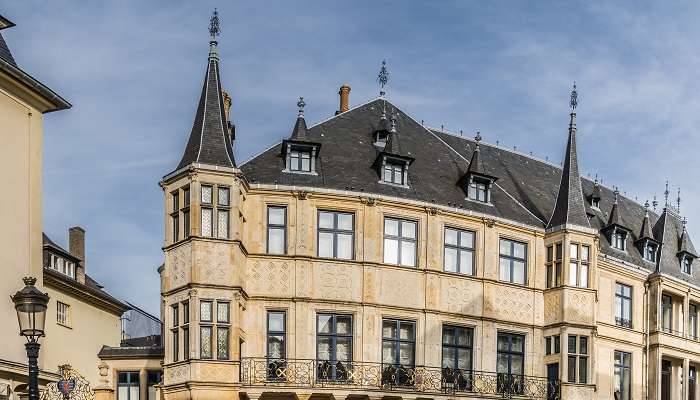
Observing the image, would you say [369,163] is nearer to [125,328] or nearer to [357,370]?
[357,370]

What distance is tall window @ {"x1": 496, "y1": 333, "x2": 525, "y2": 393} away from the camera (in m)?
35.8

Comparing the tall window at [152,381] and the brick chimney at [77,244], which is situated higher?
the brick chimney at [77,244]

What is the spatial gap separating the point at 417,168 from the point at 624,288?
32.3 feet

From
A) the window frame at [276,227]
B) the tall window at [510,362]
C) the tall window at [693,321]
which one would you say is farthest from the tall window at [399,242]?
the tall window at [693,321]

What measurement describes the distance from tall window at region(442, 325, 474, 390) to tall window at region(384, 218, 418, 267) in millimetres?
2568

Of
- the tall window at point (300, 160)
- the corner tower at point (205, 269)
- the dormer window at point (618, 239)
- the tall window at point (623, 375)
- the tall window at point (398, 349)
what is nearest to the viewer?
the corner tower at point (205, 269)

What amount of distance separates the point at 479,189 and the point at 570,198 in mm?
3273

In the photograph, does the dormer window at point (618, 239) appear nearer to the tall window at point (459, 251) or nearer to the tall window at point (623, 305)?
the tall window at point (623, 305)

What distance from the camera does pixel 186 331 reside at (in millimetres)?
31812

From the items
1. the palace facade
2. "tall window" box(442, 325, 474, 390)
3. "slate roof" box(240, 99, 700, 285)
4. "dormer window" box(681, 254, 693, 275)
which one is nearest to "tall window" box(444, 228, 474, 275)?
the palace facade

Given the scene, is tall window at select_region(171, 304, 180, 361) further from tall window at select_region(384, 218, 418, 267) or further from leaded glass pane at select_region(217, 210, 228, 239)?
tall window at select_region(384, 218, 418, 267)

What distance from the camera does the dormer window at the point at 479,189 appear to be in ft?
121

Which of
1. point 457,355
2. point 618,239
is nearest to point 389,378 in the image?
point 457,355

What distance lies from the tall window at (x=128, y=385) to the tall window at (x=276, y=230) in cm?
712
